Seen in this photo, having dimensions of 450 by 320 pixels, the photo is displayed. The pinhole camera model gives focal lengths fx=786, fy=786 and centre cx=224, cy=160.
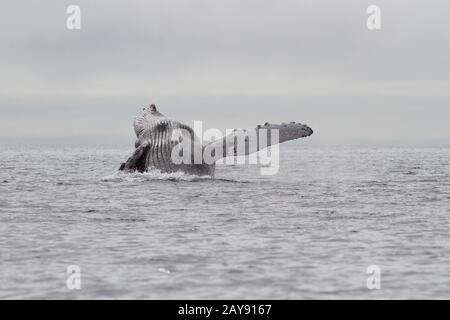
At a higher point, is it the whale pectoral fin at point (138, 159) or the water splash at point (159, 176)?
the whale pectoral fin at point (138, 159)

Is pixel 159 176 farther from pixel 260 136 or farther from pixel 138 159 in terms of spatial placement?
pixel 260 136

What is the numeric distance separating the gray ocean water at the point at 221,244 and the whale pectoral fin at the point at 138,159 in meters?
2.17

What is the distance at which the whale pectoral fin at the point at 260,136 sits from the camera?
2486 cm

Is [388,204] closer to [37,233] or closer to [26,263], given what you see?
[37,233]

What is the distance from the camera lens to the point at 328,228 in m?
16.3

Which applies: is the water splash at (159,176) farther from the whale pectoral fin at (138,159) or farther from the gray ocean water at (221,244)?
the gray ocean water at (221,244)

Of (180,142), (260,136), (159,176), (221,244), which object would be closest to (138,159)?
(159,176)

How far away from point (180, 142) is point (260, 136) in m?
2.91

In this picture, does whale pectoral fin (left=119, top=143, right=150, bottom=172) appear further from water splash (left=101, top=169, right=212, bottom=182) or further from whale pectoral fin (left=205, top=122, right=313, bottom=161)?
whale pectoral fin (left=205, top=122, right=313, bottom=161)

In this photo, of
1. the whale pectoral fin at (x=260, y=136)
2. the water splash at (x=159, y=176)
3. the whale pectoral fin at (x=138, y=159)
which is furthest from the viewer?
the water splash at (x=159, y=176)

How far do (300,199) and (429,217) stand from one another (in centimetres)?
526

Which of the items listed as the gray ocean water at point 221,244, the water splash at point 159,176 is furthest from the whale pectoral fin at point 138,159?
the gray ocean water at point 221,244

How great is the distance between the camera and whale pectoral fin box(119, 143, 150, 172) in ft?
86.5
